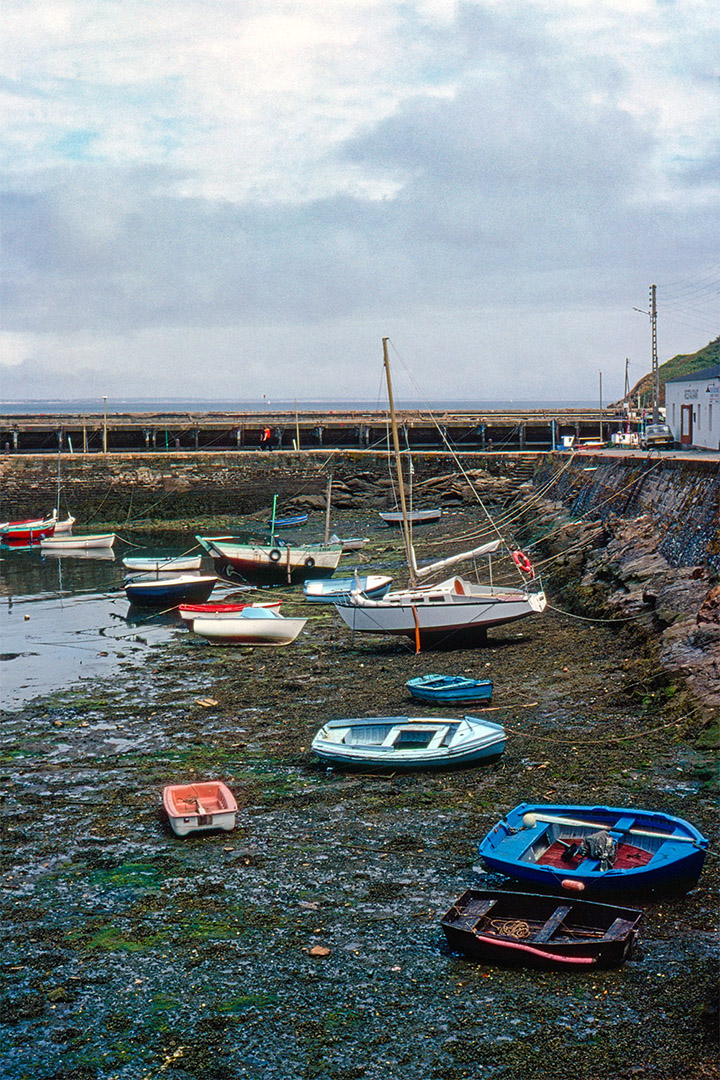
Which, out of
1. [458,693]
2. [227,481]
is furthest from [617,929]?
[227,481]

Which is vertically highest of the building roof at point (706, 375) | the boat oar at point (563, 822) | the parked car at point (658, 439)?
the building roof at point (706, 375)

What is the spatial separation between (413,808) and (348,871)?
6.70 feet

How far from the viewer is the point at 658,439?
4578 cm

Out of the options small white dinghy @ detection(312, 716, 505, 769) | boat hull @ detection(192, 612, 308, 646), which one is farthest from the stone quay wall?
small white dinghy @ detection(312, 716, 505, 769)

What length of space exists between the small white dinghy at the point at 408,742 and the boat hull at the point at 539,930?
4.39 meters

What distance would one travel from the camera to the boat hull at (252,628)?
81.2 ft

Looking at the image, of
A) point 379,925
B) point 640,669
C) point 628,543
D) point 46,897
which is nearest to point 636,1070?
point 379,925

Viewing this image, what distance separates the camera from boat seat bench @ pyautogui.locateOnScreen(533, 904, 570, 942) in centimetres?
922

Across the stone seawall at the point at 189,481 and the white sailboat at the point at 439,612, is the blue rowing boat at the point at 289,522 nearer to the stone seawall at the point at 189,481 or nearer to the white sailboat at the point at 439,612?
the stone seawall at the point at 189,481

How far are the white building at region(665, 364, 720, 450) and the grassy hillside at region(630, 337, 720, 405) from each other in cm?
5641

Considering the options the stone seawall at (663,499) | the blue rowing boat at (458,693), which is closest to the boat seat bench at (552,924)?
the blue rowing boat at (458,693)

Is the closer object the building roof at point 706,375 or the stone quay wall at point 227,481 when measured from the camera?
the building roof at point 706,375

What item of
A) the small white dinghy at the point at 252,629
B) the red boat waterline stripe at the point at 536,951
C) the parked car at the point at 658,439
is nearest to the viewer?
the red boat waterline stripe at the point at 536,951

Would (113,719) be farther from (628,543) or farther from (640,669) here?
(628,543)
